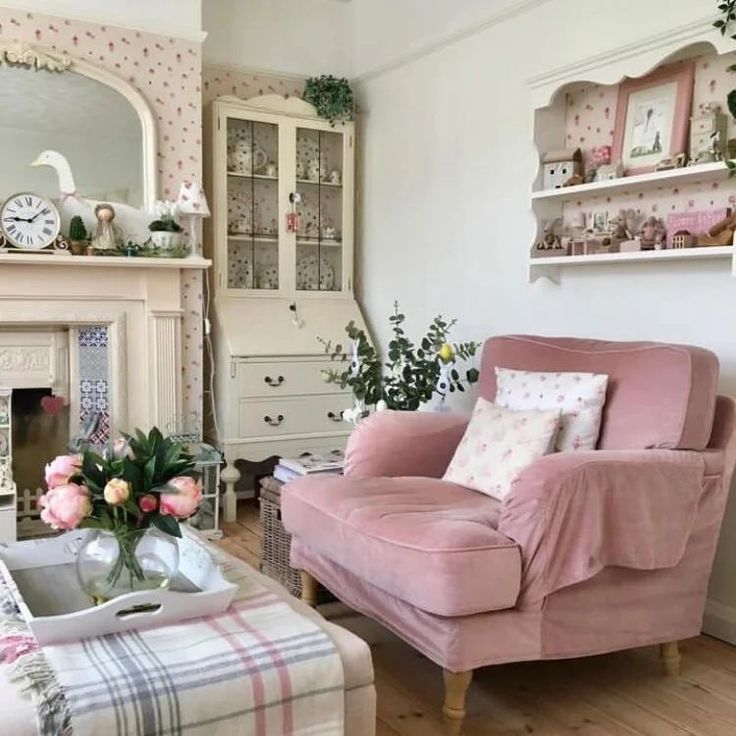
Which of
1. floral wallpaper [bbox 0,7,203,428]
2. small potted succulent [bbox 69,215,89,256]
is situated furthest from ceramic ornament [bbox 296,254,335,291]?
small potted succulent [bbox 69,215,89,256]

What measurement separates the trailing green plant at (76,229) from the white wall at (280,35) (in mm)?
1181

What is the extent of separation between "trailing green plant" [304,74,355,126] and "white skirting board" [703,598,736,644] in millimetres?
2891

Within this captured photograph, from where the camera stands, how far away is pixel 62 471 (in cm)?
157

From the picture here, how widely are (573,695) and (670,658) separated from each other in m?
0.32

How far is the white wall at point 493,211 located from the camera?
108 inches

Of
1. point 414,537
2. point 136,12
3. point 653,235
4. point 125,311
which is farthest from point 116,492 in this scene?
point 136,12

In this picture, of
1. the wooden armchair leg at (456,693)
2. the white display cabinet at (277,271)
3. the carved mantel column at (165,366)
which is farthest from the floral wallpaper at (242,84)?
the wooden armchair leg at (456,693)

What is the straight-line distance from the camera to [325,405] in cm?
413

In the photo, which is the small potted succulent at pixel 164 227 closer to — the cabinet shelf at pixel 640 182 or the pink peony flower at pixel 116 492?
the cabinet shelf at pixel 640 182

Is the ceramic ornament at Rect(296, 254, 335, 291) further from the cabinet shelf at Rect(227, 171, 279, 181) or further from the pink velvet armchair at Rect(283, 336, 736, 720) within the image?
the pink velvet armchair at Rect(283, 336, 736, 720)

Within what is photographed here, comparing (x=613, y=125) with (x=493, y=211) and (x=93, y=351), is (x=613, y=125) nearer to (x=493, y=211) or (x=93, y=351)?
(x=493, y=211)

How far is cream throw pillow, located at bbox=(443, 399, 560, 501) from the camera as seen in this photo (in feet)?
7.77

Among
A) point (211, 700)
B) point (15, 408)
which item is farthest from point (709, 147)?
point (15, 408)

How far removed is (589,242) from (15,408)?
8.35 ft
